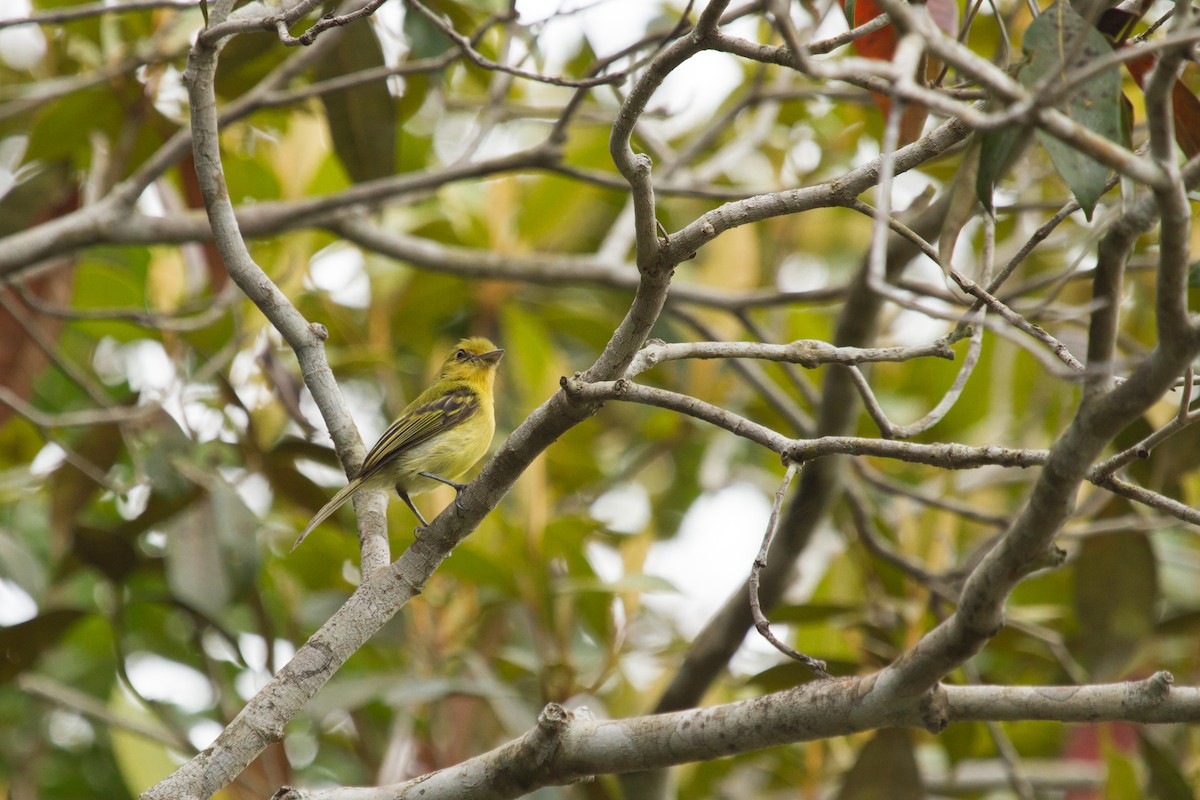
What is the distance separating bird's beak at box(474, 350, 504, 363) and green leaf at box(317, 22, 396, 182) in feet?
3.06

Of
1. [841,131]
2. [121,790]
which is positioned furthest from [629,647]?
[841,131]

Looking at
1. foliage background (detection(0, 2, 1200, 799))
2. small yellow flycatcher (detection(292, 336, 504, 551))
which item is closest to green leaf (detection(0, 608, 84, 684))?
foliage background (detection(0, 2, 1200, 799))

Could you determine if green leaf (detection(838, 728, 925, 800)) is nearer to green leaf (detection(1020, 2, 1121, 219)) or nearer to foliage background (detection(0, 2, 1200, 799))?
foliage background (detection(0, 2, 1200, 799))

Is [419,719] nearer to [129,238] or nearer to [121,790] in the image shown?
[121,790]

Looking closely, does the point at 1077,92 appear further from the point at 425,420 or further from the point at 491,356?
the point at 491,356

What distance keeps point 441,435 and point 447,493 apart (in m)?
0.54

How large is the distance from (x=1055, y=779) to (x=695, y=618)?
2380 mm

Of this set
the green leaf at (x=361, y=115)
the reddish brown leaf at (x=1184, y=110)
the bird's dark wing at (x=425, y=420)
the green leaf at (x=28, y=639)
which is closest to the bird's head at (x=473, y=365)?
the bird's dark wing at (x=425, y=420)

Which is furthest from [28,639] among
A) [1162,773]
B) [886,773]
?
[1162,773]

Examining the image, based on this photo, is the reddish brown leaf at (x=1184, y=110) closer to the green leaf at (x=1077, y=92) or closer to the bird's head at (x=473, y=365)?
the green leaf at (x=1077, y=92)

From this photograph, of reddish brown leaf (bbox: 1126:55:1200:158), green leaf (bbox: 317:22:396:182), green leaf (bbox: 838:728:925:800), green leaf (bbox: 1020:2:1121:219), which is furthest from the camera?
green leaf (bbox: 317:22:396:182)

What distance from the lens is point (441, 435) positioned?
433 centimetres

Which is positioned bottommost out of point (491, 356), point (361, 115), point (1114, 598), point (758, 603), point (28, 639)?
point (758, 603)

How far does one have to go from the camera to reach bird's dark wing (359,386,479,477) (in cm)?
405
